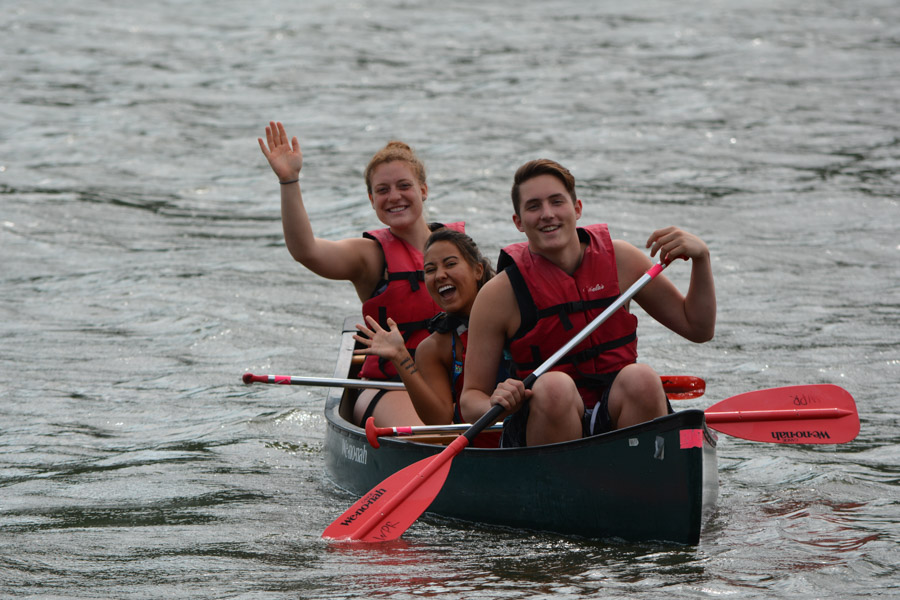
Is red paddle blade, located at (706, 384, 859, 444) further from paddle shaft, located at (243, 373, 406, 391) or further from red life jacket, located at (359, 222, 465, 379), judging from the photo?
paddle shaft, located at (243, 373, 406, 391)

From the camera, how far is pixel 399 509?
13.2 feet

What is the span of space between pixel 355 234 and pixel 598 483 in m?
7.01

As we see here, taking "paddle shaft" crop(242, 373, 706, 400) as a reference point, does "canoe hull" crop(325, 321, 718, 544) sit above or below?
below

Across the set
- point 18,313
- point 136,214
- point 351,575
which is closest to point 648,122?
point 136,214

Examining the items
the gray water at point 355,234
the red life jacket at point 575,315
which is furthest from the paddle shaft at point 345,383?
the red life jacket at point 575,315

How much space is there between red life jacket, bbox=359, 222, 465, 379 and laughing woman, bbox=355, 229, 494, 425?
0.37 m

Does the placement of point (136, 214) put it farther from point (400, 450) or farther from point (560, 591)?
point (560, 591)

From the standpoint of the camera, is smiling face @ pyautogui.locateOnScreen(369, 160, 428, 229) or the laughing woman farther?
smiling face @ pyautogui.locateOnScreen(369, 160, 428, 229)

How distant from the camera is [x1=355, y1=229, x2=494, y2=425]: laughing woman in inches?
169

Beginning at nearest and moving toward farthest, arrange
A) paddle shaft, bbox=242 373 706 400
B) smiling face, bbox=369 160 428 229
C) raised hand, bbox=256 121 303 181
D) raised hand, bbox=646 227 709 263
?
1. raised hand, bbox=646 227 709 263
2. paddle shaft, bbox=242 373 706 400
3. raised hand, bbox=256 121 303 181
4. smiling face, bbox=369 160 428 229

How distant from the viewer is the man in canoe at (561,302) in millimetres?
3953

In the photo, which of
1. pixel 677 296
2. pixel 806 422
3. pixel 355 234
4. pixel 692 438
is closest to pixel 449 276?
pixel 677 296

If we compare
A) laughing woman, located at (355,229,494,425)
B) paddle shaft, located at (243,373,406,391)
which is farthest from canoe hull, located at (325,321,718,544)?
paddle shaft, located at (243,373,406,391)

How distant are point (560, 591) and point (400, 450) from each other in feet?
3.62
